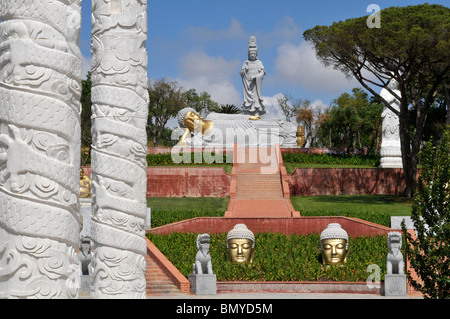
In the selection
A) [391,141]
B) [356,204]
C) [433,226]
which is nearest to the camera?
[433,226]

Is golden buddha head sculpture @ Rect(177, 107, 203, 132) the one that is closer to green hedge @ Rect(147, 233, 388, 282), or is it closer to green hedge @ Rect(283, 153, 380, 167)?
green hedge @ Rect(283, 153, 380, 167)

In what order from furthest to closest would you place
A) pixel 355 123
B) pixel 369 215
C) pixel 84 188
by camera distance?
pixel 355 123 < pixel 369 215 < pixel 84 188

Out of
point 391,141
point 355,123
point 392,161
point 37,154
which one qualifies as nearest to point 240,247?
point 37,154

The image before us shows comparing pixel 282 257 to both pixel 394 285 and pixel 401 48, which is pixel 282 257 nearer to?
pixel 394 285

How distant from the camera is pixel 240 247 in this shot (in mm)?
15508

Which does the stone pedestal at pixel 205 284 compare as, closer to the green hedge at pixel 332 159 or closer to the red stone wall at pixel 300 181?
the red stone wall at pixel 300 181

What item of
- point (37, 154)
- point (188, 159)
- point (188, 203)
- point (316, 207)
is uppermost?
point (188, 159)

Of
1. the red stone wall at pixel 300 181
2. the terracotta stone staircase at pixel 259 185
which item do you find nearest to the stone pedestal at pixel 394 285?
the terracotta stone staircase at pixel 259 185

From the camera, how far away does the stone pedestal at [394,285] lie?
13820 millimetres

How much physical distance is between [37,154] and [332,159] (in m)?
30.6

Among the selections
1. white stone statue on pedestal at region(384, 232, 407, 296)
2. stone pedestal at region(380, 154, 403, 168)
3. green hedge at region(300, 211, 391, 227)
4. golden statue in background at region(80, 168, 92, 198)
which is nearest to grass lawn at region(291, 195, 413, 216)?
green hedge at region(300, 211, 391, 227)

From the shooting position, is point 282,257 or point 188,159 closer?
point 282,257

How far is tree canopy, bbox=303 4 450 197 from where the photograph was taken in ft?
76.8
